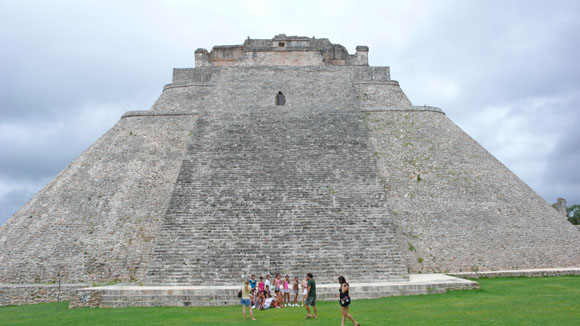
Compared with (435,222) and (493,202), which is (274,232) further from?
(493,202)

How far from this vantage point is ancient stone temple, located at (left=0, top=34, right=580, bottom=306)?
1256 centimetres

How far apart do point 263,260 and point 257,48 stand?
47.7ft

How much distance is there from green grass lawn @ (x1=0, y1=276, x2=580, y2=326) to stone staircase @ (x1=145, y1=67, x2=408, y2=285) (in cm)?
192

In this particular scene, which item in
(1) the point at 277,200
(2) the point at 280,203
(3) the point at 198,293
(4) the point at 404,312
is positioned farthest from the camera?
(1) the point at 277,200

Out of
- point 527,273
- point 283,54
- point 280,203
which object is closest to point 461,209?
point 527,273

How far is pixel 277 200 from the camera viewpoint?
1403 centimetres

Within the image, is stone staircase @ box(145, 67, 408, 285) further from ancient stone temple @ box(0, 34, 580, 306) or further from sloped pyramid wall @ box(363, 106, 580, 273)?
sloped pyramid wall @ box(363, 106, 580, 273)

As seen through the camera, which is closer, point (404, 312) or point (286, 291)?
point (404, 312)

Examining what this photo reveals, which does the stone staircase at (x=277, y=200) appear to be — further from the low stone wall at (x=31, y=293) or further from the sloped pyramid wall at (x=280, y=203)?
the low stone wall at (x=31, y=293)

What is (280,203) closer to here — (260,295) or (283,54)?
(260,295)

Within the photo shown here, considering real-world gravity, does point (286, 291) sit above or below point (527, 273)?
below

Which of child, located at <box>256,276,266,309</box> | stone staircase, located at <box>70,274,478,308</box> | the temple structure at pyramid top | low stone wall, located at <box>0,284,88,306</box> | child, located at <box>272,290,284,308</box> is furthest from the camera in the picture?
the temple structure at pyramid top

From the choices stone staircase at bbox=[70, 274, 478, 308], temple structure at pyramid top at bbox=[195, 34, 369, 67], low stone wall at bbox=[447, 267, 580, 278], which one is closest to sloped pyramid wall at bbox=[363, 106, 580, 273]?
low stone wall at bbox=[447, 267, 580, 278]

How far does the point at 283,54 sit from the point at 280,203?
1231 cm
